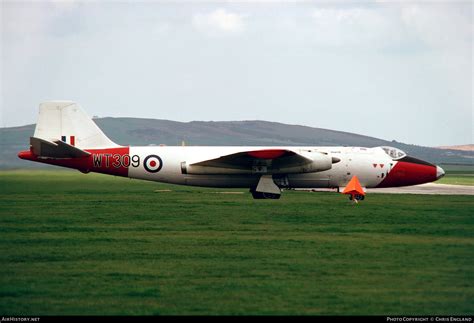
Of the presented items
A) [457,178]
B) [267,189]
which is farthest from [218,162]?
[457,178]

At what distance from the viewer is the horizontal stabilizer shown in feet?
108

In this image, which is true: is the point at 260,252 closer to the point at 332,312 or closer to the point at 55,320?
the point at 332,312

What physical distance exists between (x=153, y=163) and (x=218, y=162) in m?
2.82

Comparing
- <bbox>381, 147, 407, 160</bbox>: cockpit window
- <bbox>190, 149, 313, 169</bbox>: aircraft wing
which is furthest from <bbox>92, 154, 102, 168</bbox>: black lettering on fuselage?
<bbox>381, 147, 407, 160</bbox>: cockpit window

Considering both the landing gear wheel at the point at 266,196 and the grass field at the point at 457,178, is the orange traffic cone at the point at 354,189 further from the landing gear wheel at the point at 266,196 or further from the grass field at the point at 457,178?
the grass field at the point at 457,178

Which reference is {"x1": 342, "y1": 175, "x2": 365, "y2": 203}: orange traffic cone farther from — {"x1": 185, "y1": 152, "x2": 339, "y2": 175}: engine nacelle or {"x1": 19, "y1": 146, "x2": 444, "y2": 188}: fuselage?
{"x1": 19, "y1": 146, "x2": 444, "y2": 188}: fuselage

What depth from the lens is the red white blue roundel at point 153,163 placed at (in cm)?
3403

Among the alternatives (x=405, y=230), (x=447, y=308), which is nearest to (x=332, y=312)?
(x=447, y=308)

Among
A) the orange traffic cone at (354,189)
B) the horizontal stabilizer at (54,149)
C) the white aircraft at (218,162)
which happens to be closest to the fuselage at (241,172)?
the white aircraft at (218,162)

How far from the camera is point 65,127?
34.5m

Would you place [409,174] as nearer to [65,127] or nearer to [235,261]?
[65,127]

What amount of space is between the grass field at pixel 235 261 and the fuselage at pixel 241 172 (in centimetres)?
699

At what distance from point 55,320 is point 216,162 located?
78.7 ft

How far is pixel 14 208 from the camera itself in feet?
88.6
